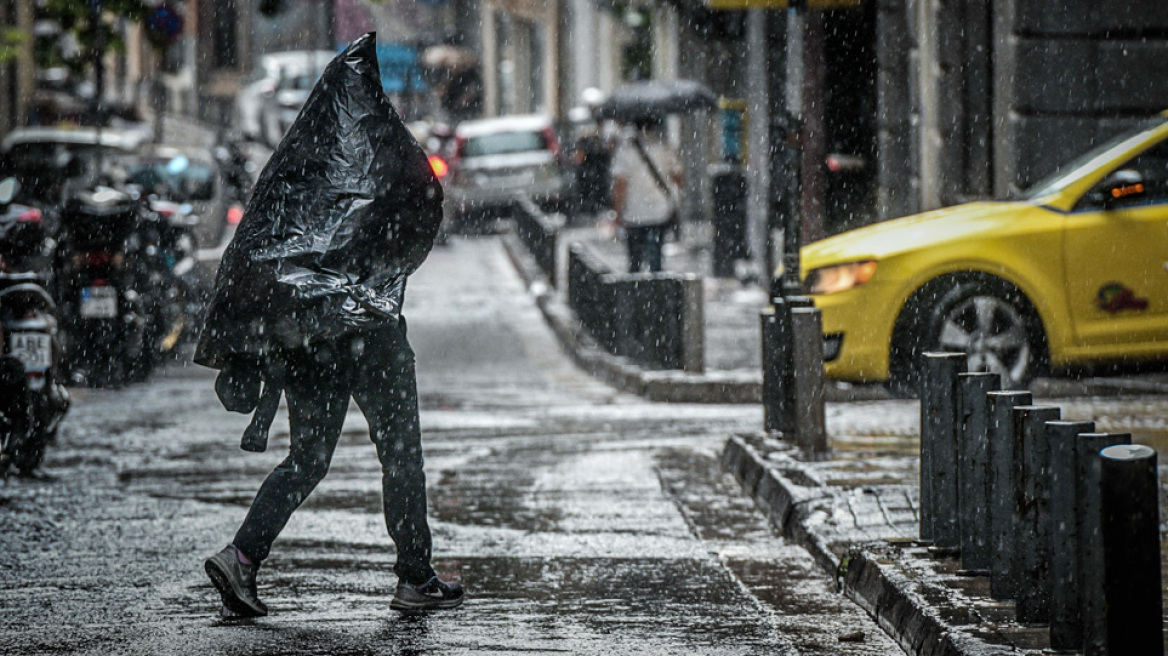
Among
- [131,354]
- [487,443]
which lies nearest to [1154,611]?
[487,443]

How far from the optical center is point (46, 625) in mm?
6141

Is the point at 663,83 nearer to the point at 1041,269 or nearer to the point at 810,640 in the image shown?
the point at 1041,269

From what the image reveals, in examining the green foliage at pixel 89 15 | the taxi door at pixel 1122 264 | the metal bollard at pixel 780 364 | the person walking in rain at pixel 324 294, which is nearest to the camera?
the person walking in rain at pixel 324 294

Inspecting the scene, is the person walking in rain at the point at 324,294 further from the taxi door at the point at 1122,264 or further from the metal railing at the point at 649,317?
the metal railing at the point at 649,317

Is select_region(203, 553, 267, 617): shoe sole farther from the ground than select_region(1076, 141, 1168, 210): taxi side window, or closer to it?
closer to it

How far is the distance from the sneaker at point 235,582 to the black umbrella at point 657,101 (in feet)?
61.4

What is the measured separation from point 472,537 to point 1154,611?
379 centimetres

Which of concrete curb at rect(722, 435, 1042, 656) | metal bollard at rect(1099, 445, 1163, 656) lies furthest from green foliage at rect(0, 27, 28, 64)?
metal bollard at rect(1099, 445, 1163, 656)

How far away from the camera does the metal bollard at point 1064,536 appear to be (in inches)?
188

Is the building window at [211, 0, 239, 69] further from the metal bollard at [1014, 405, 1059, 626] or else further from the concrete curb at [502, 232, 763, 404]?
the metal bollard at [1014, 405, 1059, 626]

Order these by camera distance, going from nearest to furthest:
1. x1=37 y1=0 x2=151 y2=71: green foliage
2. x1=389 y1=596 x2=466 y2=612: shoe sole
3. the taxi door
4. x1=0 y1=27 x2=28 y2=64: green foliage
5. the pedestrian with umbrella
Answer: x1=389 y1=596 x2=466 y2=612: shoe sole < the taxi door < the pedestrian with umbrella < x1=37 y1=0 x2=151 y2=71: green foliage < x1=0 y1=27 x2=28 y2=64: green foliage

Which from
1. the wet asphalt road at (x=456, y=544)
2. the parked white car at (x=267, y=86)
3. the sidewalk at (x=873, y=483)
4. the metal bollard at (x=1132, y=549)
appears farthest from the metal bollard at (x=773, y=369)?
the parked white car at (x=267, y=86)

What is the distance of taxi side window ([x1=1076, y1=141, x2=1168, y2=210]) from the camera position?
10.8 meters

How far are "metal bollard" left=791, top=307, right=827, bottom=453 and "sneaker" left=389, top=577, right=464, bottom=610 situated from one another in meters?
3.20
